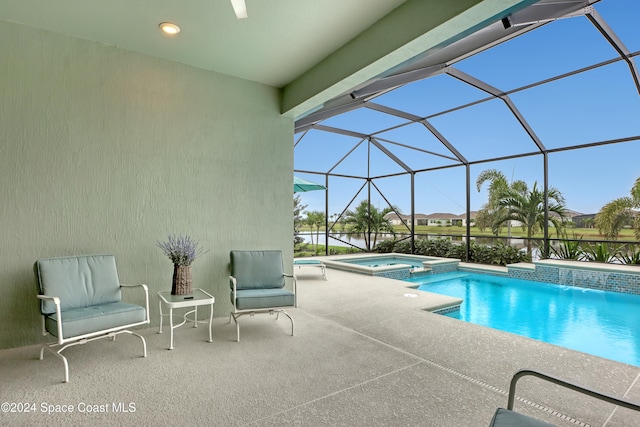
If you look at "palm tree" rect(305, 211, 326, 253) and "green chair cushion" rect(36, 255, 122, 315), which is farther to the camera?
"palm tree" rect(305, 211, 326, 253)

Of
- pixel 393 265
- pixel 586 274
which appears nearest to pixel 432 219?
pixel 393 265

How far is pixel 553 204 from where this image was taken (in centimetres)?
937

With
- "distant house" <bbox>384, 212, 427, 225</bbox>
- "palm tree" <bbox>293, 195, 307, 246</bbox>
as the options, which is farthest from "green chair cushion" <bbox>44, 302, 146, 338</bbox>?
"distant house" <bbox>384, 212, 427, 225</bbox>

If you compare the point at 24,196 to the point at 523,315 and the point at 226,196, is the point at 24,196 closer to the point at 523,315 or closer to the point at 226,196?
the point at 226,196

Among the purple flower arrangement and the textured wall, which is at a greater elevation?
the textured wall

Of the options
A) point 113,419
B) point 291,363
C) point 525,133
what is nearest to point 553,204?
point 525,133

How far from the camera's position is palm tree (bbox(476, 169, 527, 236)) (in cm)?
1020

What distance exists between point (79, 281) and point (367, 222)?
987 centimetres

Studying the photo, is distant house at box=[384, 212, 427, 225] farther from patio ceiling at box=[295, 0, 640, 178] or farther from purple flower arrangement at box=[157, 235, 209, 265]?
purple flower arrangement at box=[157, 235, 209, 265]

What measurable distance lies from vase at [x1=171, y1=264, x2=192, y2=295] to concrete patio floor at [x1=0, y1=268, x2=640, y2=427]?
48cm

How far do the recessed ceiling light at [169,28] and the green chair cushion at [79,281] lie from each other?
2.32 m

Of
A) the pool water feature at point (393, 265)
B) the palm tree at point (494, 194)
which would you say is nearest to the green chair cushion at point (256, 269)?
the pool water feature at point (393, 265)

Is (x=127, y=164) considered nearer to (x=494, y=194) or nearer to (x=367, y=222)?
(x=367, y=222)

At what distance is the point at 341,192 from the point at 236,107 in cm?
784
